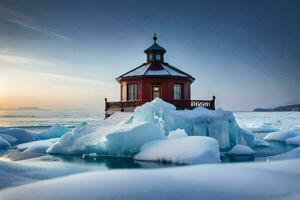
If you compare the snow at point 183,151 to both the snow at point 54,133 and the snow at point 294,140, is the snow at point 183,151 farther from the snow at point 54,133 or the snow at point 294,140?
the snow at point 54,133

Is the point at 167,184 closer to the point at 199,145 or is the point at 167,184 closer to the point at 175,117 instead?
the point at 199,145

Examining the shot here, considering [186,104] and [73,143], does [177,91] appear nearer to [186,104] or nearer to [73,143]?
[186,104]

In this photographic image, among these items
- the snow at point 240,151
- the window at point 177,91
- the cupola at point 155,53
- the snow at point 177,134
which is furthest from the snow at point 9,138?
the snow at point 240,151

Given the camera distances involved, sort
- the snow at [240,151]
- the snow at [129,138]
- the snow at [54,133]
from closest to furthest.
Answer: the snow at [129,138]
the snow at [240,151]
the snow at [54,133]

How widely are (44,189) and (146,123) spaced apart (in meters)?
11.9

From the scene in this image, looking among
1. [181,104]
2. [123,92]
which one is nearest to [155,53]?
[123,92]

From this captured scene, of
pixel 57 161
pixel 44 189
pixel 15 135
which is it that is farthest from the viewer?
pixel 15 135

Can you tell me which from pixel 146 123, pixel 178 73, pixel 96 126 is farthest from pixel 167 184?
pixel 178 73

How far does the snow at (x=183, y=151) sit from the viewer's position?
20250 millimetres

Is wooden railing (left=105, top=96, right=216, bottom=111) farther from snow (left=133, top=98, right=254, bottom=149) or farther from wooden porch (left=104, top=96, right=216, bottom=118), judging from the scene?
snow (left=133, top=98, right=254, bottom=149)

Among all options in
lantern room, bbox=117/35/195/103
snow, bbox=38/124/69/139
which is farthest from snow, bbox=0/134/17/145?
lantern room, bbox=117/35/195/103

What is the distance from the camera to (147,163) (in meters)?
21.1

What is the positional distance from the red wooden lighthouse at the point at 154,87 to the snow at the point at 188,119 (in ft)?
12.5

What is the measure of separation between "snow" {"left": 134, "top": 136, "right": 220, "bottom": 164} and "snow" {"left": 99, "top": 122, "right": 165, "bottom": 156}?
767mm
